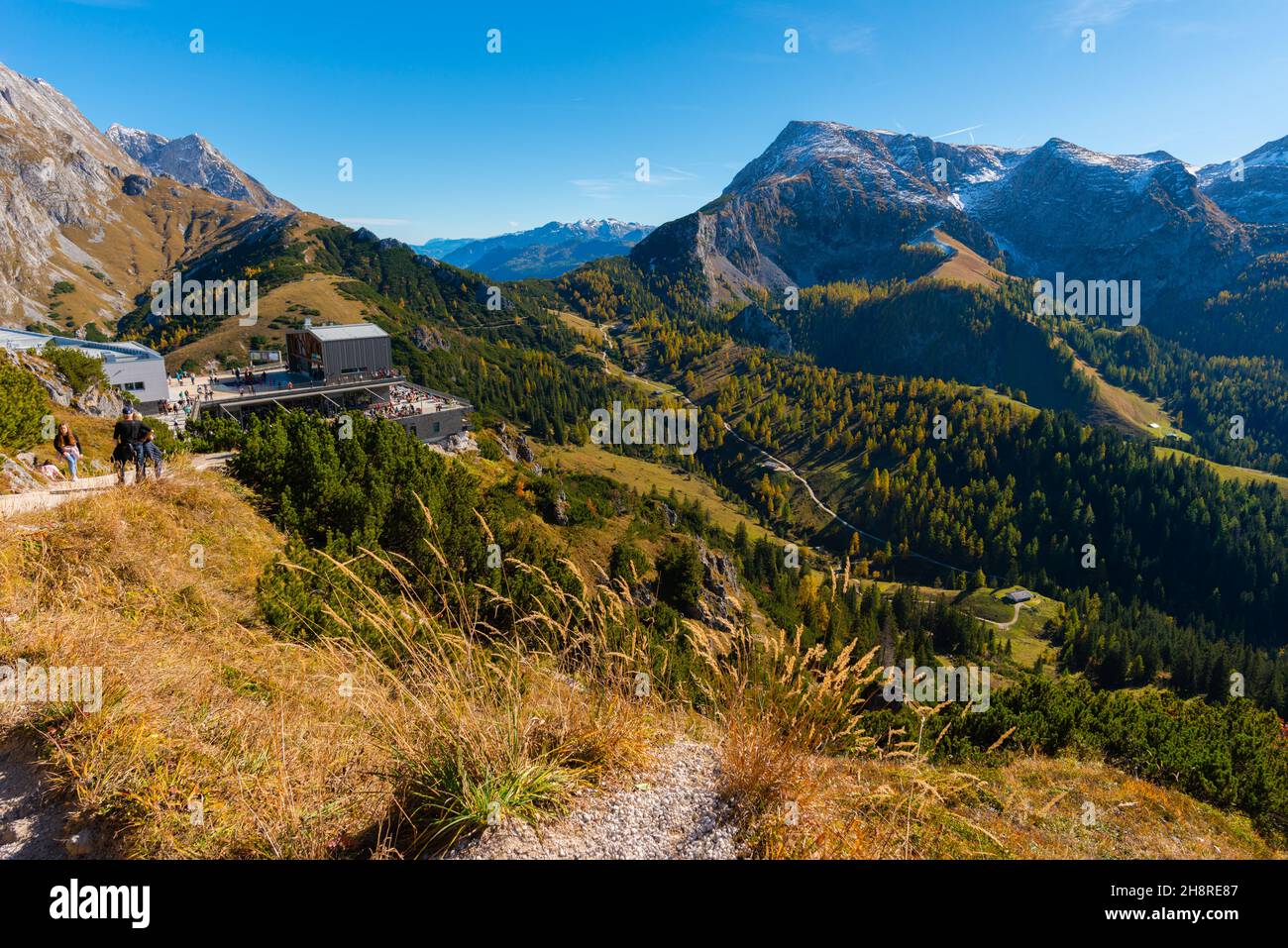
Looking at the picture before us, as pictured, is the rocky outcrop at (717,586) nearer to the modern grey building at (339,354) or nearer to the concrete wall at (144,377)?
the modern grey building at (339,354)

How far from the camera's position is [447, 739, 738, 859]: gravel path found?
14.4 feet

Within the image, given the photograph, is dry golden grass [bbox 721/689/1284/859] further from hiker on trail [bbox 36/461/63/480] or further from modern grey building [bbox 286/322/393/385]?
modern grey building [bbox 286/322/393/385]

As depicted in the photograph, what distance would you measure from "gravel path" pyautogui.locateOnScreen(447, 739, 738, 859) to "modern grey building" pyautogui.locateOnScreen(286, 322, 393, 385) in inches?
2472

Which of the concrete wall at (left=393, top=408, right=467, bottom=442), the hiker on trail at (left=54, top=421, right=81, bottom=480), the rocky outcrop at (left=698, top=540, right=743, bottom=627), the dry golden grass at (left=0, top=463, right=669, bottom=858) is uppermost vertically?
the concrete wall at (left=393, top=408, right=467, bottom=442)

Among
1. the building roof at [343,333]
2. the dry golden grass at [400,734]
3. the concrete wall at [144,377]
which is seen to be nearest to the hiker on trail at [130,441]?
the dry golden grass at [400,734]

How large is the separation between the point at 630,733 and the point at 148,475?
14756 mm

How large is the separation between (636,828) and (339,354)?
211ft

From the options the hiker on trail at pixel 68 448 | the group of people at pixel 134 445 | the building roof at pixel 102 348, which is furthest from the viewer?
the building roof at pixel 102 348

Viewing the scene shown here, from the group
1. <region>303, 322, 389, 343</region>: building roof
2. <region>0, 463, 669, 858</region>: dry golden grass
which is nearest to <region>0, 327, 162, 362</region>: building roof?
<region>303, 322, 389, 343</region>: building roof

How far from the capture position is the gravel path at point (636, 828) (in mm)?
4389

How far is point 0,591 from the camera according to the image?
26.6 feet

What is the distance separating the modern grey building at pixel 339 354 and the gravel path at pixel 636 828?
2472 inches
